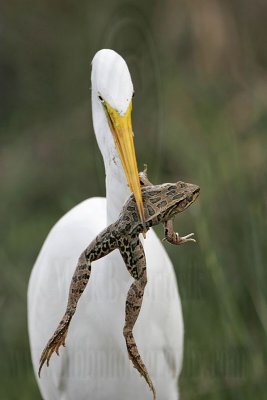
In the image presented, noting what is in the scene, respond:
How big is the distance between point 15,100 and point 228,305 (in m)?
2.02

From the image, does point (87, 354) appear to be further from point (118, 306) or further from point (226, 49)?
point (226, 49)

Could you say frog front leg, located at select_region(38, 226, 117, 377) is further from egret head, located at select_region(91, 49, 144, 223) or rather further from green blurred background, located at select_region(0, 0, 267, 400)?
green blurred background, located at select_region(0, 0, 267, 400)

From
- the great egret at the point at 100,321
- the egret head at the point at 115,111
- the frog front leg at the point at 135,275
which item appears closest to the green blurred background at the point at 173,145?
the great egret at the point at 100,321

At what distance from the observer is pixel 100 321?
2168 millimetres

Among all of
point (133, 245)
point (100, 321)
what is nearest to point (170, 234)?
point (133, 245)

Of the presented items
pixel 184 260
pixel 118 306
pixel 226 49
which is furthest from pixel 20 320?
pixel 226 49

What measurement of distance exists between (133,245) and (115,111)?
0.80ft

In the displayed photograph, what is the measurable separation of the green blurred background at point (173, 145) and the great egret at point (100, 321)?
198 millimetres

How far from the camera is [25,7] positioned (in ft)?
14.3

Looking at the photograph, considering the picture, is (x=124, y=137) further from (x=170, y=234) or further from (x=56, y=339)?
(x=56, y=339)

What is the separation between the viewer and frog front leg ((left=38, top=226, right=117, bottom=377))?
1.61 meters

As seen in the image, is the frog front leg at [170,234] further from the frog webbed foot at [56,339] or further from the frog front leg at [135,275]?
the frog webbed foot at [56,339]

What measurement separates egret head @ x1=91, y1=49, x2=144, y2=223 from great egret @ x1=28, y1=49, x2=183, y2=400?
17 cm

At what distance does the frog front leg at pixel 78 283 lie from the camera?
1.61 metres
